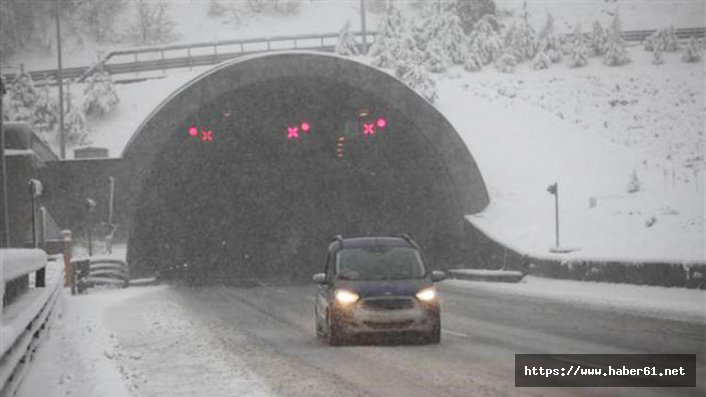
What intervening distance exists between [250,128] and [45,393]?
3733 cm

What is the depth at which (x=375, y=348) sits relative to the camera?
52.9ft

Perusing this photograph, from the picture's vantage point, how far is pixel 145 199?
Answer: 41.6 meters

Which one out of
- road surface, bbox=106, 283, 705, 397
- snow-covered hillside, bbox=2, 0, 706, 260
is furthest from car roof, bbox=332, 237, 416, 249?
snow-covered hillside, bbox=2, 0, 706, 260

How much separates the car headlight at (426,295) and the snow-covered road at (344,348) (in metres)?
0.79

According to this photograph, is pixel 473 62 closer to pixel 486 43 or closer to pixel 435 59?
pixel 486 43

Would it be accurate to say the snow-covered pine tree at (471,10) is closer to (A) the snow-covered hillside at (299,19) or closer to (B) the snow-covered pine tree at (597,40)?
(A) the snow-covered hillside at (299,19)

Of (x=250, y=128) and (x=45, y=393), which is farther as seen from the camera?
(x=250, y=128)

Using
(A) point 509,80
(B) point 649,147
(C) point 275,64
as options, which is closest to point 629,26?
(A) point 509,80

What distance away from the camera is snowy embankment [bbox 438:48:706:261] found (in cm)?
3372

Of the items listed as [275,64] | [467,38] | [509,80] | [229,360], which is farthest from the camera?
[467,38]

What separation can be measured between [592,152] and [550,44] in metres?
27.0

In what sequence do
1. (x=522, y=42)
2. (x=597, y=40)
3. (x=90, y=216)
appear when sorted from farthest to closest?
1. (x=597, y=40)
2. (x=522, y=42)
3. (x=90, y=216)

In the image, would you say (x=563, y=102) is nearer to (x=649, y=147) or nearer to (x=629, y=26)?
(x=649, y=147)

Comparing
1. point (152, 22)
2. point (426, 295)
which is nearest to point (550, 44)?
point (152, 22)
